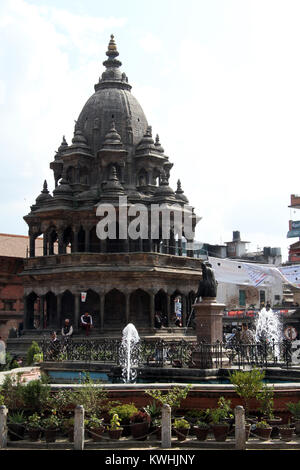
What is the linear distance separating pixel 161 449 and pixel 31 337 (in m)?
29.3

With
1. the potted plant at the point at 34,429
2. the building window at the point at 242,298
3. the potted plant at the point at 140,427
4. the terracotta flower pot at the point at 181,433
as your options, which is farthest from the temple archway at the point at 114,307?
the building window at the point at 242,298

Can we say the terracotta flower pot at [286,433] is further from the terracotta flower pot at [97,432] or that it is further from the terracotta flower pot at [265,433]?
the terracotta flower pot at [97,432]

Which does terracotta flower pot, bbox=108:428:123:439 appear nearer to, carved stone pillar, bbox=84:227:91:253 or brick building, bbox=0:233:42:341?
carved stone pillar, bbox=84:227:91:253

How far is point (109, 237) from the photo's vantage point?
42375mm

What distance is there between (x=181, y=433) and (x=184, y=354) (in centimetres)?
978

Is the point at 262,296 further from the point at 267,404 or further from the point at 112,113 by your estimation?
the point at 267,404

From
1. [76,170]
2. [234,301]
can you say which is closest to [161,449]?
[76,170]

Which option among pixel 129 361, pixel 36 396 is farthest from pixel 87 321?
pixel 36 396

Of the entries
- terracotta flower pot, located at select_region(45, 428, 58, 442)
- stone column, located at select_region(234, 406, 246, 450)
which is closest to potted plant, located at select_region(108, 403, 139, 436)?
terracotta flower pot, located at select_region(45, 428, 58, 442)

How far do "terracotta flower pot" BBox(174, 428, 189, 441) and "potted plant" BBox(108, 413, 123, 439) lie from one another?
Result: 1.20 m

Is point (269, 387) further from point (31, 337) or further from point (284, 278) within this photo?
point (284, 278)

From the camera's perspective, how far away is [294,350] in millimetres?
27312

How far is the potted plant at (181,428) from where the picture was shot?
13812 mm

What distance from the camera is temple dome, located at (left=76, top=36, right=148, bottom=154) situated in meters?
47.2
